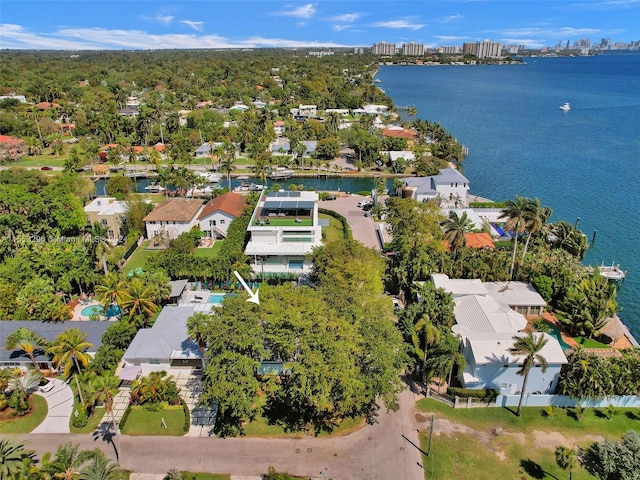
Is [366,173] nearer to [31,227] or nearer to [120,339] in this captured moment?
[31,227]

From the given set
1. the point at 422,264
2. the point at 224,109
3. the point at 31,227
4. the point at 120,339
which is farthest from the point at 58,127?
the point at 422,264

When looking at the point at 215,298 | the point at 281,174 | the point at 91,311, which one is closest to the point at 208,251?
the point at 215,298

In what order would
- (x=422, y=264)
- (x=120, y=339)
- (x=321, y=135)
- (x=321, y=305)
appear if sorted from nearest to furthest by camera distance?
(x=321, y=305) → (x=120, y=339) → (x=422, y=264) → (x=321, y=135)

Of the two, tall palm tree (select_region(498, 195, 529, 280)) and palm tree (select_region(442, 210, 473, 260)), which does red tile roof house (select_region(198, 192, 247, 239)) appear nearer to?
palm tree (select_region(442, 210, 473, 260))

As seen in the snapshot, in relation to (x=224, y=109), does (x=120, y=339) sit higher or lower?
lower

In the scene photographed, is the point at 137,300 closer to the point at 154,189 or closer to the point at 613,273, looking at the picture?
the point at 154,189

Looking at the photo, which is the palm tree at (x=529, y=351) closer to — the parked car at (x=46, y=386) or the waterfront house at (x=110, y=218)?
the parked car at (x=46, y=386)

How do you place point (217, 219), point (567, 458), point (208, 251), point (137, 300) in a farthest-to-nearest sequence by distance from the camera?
point (217, 219) → point (208, 251) → point (137, 300) → point (567, 458)
